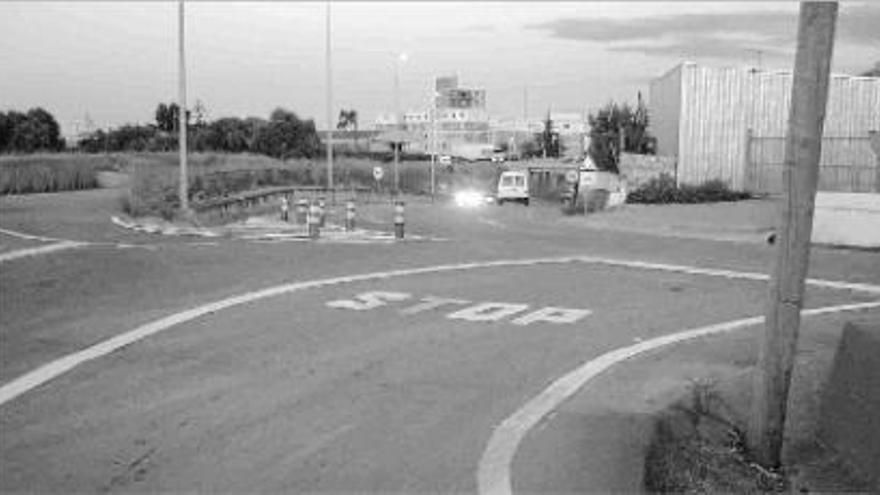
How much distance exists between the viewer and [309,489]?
685 centimetres

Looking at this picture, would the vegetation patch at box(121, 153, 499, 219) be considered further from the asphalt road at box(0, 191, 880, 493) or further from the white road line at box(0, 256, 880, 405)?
the white road line at box(0, 256, 880, 405)

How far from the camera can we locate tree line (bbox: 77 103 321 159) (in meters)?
97.6

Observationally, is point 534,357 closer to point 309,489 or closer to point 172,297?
point 309,489

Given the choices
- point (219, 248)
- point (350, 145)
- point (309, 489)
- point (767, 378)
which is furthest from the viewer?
point (350, 145)

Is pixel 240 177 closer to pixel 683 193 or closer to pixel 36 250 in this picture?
pixel 683 193

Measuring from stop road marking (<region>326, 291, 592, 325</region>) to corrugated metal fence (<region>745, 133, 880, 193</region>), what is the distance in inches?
911

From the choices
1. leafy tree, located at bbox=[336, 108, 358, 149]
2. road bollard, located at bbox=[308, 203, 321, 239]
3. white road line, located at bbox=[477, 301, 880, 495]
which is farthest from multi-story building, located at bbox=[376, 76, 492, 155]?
white road line, located at bbox=[477, 301, 880, 495]

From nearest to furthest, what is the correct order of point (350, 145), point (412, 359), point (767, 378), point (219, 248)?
point (767, 378) < point (412, 359) < point (219, 248) < point (350, 145)

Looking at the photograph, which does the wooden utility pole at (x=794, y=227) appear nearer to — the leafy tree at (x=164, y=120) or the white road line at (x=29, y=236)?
the white road line at (x=29, y=236)

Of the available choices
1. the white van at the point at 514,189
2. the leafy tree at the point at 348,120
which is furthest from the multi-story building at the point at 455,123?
the white van at the point at 514,189

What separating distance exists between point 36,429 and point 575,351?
5387 millimetres

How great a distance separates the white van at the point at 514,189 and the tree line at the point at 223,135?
40330 mm

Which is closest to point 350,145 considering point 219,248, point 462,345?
point 219,248

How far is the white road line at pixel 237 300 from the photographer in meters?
9.78
